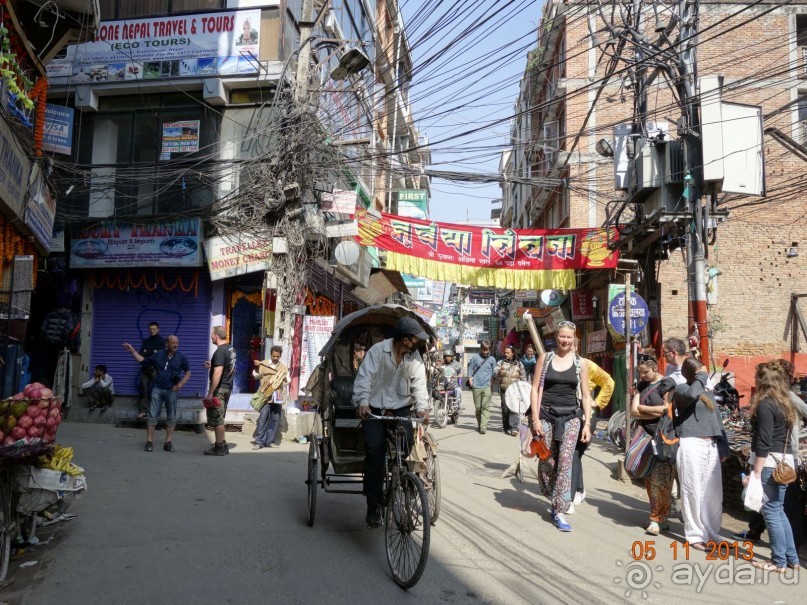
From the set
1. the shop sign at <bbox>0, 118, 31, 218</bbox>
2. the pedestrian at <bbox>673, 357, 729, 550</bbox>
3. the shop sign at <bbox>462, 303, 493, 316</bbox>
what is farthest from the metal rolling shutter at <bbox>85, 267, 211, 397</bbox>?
the shop sign at <bbox>462, 303, 493, 316</bbox>

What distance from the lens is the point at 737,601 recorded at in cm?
468

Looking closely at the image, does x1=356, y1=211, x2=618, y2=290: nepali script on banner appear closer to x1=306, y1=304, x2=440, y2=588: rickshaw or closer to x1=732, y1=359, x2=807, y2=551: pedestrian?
x1=306, y1=304, x2=440, y2=588: rickshaw

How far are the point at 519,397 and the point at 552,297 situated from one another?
563 inches

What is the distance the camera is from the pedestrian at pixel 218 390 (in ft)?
31.8

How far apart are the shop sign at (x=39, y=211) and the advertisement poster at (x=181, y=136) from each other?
531 cm

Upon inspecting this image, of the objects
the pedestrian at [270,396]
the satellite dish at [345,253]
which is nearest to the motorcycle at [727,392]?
the pedestrian at [270,396]

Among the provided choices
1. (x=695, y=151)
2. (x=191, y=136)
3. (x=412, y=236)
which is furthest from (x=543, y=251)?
(x=191, y=136)

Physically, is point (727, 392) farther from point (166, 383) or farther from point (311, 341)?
point (166, 383)

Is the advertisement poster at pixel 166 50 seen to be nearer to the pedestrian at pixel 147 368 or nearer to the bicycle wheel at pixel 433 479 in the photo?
the pedestrian at pixel 147 368

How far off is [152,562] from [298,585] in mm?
1221

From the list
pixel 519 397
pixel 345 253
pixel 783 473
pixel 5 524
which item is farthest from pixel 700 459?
pixel 345 253

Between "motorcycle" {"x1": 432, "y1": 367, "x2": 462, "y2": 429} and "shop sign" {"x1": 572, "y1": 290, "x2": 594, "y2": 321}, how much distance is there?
20.6 feet

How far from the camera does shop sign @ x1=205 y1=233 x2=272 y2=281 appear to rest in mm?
13789

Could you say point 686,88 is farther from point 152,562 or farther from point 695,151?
point 152,562
